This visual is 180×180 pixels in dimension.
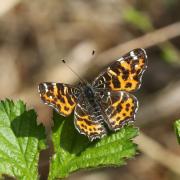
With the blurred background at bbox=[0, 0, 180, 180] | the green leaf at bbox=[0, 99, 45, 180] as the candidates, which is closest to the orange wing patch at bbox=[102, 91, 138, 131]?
the green leaf at bbox=[0, 99, 45, 180]

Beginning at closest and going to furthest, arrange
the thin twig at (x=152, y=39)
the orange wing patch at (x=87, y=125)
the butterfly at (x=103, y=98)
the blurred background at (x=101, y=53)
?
the orange wing patch at (x=87, y=125) < the butterfly at (x=103, y=98) < the thin twig at (x=152, y=39) < the blurred background at (x=101, y=53)

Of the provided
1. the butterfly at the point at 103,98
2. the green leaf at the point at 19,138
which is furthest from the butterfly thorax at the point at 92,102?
the green leaf at the point at 19,138

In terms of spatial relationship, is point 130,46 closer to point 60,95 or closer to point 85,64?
point 85,64

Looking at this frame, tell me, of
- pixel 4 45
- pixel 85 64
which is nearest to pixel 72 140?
pixel 85 64

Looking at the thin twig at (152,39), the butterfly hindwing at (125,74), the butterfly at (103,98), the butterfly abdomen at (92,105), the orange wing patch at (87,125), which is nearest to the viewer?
the orange wing patch at (87,125)

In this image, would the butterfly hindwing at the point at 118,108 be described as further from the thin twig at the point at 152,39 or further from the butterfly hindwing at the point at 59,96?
the thin twig at the point at 152,39

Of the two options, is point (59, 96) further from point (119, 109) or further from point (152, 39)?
point (152, 39)
